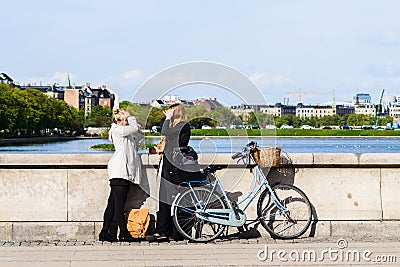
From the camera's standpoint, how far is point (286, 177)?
9.88 m

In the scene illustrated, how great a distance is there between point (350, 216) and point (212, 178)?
194 cm

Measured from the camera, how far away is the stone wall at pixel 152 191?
9680 millimetres

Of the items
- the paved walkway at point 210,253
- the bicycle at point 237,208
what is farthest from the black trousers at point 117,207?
the bicycle at point 237,208

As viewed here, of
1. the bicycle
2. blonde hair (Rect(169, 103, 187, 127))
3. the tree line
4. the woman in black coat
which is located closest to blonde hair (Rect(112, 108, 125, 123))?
the woman in black coat

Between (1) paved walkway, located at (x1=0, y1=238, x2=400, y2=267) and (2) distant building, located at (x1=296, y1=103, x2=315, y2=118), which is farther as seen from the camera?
(2) distant building, located at (x1=296, y1=103, x2=315, y2=118)

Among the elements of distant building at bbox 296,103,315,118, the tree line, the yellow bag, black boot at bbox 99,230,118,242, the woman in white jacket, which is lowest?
black boot at bbox 99,230,118,242

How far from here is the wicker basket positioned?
9492 mm

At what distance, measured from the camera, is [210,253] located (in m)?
8.59

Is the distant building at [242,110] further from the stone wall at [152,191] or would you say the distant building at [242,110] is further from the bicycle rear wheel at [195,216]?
the bicycle rear wheel at [195,216]

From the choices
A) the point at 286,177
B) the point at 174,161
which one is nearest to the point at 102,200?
the point at 174,161

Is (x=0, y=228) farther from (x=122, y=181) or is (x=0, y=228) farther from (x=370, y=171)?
(x=370, y=171)

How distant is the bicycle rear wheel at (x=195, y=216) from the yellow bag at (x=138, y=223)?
374 mm

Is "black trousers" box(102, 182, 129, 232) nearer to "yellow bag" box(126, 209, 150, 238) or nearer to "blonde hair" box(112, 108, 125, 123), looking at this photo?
"yellow bag" box(126, 209, 150, 238)

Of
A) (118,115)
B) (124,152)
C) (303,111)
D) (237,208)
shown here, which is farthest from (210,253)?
(303,111)
